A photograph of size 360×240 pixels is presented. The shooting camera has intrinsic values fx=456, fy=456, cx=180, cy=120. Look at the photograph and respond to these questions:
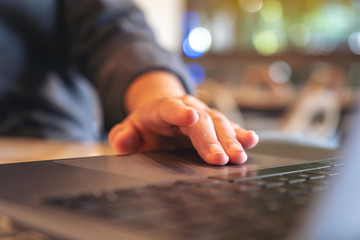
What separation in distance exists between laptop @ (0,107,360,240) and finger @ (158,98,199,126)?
0.35ft

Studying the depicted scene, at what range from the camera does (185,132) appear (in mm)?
479

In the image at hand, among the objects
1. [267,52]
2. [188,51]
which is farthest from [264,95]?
[188,51]

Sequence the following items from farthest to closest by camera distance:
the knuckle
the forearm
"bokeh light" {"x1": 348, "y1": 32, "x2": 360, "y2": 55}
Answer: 1. "bokeh light" {"x1": 348, "y1": 32, "x2": 360, "y2": 55}
2. the forearm
3. the knuckle

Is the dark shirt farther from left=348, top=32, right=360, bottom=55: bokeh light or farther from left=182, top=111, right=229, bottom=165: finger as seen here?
left=348, top=32, right=360, bottom=55: bokeh light

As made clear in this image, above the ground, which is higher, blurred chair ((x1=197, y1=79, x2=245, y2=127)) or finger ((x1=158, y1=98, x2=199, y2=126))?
blurred chair ((x1=197, y1=79, x2=245, y2=127))

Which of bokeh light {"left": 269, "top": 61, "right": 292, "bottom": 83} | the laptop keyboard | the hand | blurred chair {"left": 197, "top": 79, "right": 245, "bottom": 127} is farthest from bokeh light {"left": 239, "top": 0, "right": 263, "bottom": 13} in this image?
the laptop keyboard

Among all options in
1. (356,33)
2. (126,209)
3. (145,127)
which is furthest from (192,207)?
(356,33)

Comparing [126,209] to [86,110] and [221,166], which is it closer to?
[221,166]

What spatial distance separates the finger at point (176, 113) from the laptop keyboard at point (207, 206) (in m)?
0.15

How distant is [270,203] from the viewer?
226 mm

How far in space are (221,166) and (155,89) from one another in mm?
318

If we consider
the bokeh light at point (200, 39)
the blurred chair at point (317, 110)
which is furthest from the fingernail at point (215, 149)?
the bokeh light at point (200, 39)

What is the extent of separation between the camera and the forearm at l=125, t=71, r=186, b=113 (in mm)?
654

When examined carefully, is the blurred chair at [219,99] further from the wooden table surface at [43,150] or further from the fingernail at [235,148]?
the fingernail at [235,148]
